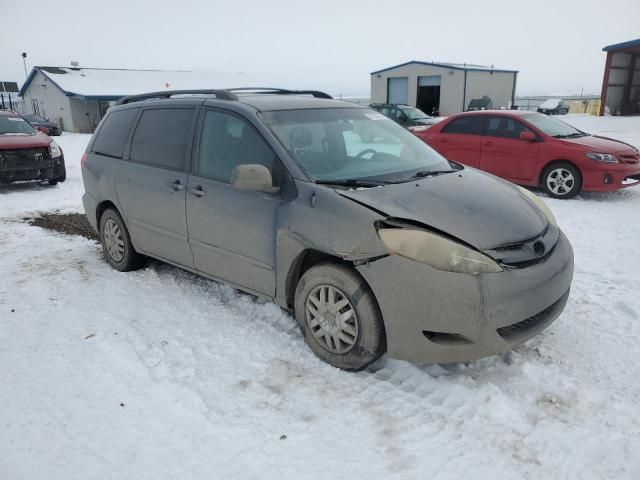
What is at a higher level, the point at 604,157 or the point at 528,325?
the point at 604,157

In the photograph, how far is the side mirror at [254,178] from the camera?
3295mm

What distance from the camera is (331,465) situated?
7.98 ft

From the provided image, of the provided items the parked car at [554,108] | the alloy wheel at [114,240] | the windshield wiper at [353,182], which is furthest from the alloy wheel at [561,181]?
the parked car at [554,108]

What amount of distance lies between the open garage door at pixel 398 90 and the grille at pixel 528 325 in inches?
1237

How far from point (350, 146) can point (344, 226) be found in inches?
44.9

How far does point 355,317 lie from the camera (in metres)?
3.05

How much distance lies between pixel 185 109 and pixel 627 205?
6864 millimetres

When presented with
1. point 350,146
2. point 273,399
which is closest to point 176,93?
point 350,146

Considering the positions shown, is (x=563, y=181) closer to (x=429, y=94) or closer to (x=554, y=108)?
(x=429, y=94)

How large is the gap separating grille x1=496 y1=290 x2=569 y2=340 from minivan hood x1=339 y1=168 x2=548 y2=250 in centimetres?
47

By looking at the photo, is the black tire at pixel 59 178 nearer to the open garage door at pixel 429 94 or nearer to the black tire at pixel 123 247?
the black tire at pixel 123 247

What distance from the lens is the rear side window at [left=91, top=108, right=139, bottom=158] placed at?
486cm

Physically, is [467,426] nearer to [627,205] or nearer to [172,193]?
[172,193]

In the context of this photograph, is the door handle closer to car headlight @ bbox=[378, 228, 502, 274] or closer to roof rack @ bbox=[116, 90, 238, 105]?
roof rack @ bbox=[116, 90, 238, 105]
